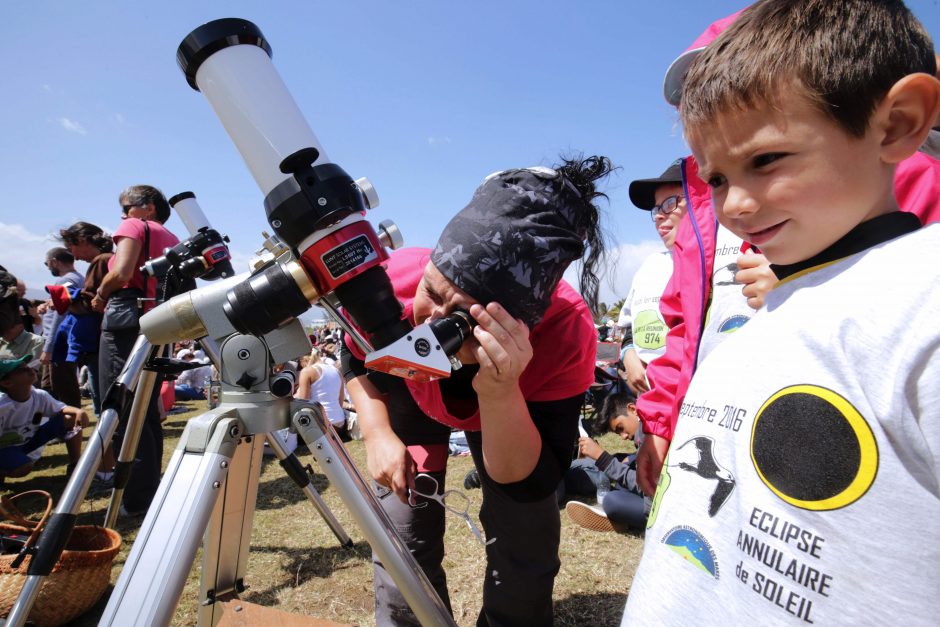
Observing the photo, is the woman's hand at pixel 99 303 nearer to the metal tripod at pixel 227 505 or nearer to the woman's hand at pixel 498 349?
the metal tripod at pixel 227 505

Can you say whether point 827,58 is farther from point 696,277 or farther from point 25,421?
point 25,421

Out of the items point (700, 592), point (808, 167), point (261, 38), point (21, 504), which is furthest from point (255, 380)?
point (21, 504)

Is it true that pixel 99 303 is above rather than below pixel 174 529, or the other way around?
above

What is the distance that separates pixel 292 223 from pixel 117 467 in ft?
5.90

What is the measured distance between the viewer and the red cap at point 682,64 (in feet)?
3.37

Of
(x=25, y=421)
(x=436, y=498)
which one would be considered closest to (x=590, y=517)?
(x=436, y=498)

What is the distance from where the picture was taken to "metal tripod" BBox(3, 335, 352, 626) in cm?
136

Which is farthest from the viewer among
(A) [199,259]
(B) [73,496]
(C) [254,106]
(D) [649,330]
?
(D) [649,330]

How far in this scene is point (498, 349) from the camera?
100 cm

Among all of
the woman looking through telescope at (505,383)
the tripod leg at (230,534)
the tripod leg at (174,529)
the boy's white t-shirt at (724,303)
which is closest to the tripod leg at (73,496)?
the tripod leg at (230,534)

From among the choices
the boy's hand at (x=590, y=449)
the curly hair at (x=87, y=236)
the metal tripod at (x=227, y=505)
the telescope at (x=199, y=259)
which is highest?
the curly hair at (x=87, y=236)

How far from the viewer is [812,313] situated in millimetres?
530

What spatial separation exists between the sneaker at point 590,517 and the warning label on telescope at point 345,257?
2410 mm

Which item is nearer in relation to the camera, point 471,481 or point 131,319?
point 131,319
